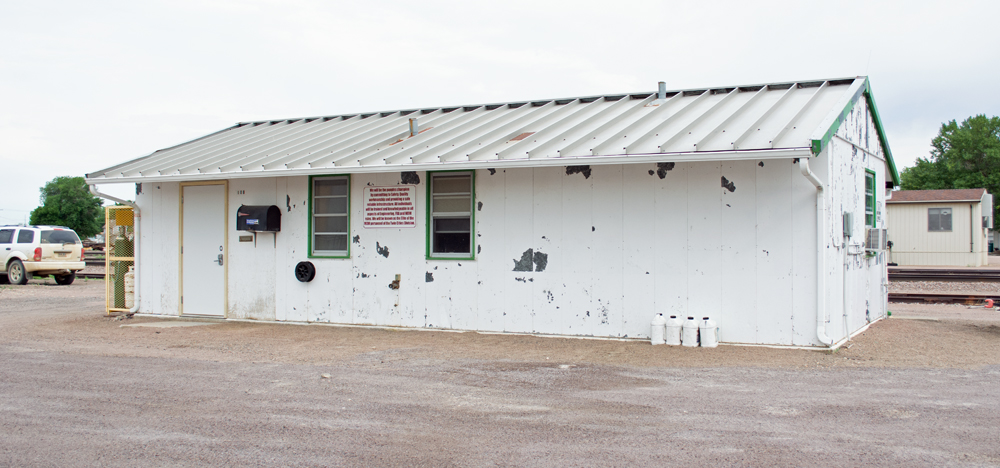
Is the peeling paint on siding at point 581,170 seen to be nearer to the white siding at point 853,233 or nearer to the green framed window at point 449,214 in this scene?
the green framed window at point 449,214

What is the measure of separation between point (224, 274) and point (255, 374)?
196 inches

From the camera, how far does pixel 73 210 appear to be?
6975 cm

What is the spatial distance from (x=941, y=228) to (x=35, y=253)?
3202cm

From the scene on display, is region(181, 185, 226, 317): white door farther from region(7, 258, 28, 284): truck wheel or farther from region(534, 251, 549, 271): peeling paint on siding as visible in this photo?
region(7, 258, 28, 284): truck wheel

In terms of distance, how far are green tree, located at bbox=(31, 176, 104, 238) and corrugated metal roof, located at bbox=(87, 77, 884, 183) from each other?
219 feet

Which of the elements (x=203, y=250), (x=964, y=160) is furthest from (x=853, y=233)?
(x=964, y=160)

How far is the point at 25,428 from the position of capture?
16.2 ft

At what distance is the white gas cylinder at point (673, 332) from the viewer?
27.6ft

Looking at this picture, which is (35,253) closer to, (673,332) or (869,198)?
(673,332)

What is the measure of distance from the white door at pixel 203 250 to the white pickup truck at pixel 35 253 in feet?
38.0

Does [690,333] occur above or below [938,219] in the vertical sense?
below

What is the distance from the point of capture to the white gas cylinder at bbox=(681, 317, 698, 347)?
8320 millimetres

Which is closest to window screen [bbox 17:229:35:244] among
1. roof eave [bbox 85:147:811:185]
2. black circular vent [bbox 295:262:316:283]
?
roof eave [bbox 85:147:811:185]

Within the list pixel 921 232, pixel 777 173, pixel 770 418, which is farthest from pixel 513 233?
pixel 921 232
